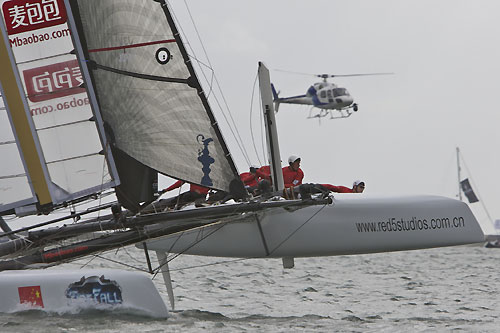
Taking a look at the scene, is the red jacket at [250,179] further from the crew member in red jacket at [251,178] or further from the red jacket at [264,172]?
the red jacket at [264,172]

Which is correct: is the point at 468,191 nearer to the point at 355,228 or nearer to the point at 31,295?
the point at 355,228

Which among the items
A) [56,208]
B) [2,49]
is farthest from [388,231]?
[2,49]

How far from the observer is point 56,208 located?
29.2 ft

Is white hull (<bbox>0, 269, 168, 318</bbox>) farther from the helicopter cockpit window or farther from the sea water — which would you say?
the helicopter cockpit window

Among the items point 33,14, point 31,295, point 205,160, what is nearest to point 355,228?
point 205,160

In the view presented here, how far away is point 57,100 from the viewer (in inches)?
346

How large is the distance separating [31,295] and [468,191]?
4120cm

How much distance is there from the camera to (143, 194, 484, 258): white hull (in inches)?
363

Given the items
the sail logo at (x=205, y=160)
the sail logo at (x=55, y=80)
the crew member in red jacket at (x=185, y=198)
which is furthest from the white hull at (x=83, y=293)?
the sail logo at (x=55, y=80)

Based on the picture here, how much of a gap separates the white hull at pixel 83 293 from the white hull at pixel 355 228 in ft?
2.42

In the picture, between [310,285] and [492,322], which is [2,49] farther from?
[310,285]

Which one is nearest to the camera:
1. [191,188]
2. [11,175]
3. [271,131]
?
[11,175]

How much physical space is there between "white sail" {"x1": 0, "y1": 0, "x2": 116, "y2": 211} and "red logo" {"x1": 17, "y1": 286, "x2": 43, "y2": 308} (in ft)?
3.86

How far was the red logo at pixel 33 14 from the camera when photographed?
8742 millimetres
